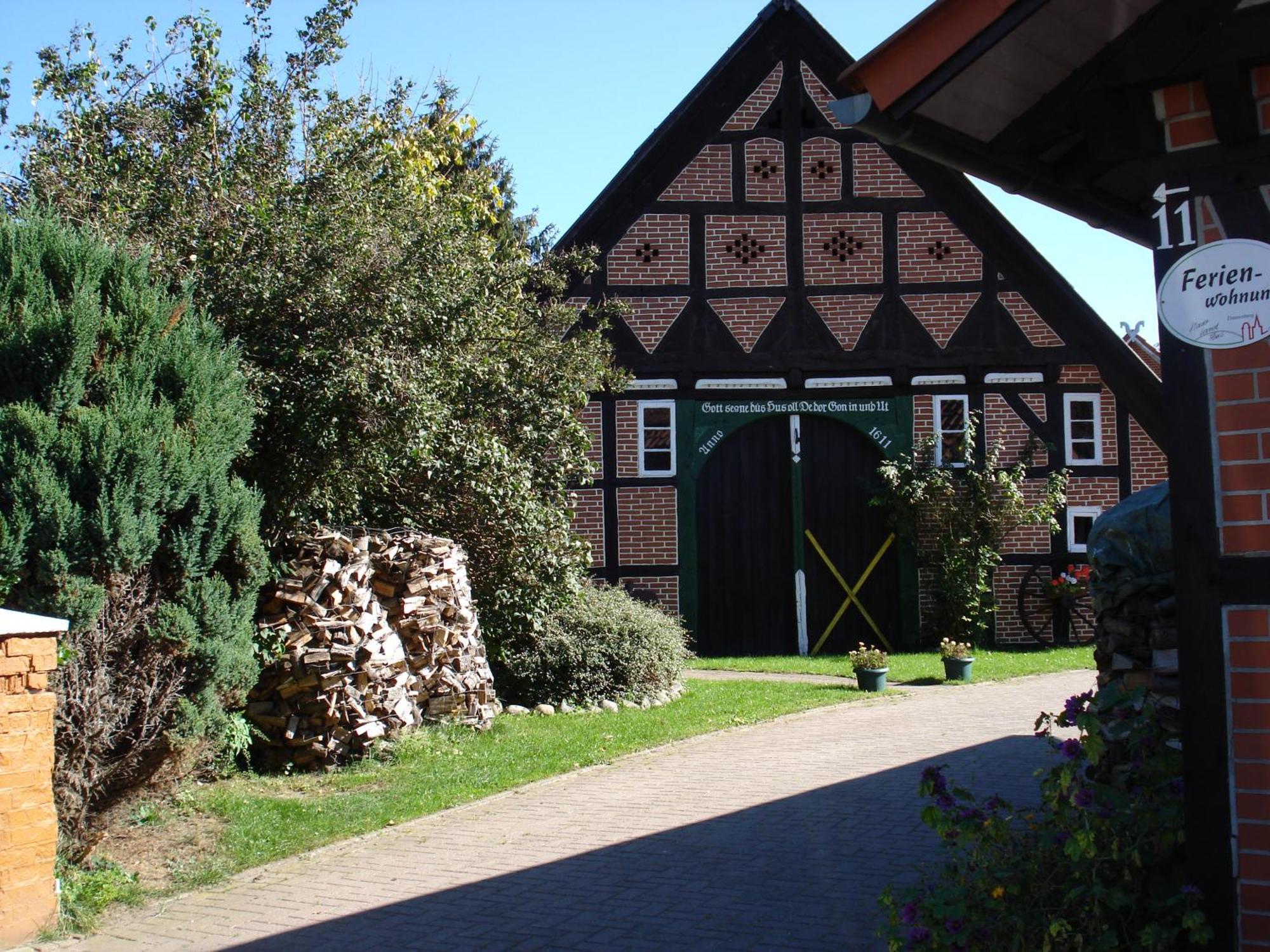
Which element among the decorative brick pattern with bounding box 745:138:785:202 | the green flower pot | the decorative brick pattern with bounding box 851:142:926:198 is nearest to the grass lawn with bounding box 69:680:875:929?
the green flower pot

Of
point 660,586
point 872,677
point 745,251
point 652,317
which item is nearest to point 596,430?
point 652,317

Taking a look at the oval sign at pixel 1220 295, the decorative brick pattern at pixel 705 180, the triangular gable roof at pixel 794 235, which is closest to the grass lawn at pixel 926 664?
the triangular gable roof at pixel 794 235

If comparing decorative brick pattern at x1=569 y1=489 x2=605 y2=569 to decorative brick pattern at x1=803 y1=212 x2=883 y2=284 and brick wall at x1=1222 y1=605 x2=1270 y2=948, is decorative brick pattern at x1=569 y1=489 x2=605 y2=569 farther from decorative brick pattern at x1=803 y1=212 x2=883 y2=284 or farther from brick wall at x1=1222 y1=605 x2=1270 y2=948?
brick wall at x1=1222 y1=605 x2=1270 y2=948

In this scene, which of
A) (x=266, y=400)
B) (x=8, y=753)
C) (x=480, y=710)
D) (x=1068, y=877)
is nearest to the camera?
(x=1068, y=877)

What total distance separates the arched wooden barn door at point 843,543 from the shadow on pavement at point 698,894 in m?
9.28

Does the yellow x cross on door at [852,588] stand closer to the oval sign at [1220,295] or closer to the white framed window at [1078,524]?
the white framed window at [1078,524]

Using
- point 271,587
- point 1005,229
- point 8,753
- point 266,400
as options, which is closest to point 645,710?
point 271,587

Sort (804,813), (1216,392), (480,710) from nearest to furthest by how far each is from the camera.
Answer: (1216,392), (804,813), (480,710)

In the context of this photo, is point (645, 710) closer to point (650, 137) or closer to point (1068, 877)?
point (1068, 877)

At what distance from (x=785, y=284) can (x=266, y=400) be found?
10.2m

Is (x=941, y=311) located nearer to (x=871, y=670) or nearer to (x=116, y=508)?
(x=871, y=670)

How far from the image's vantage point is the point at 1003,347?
1652cm

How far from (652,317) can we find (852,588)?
15.0ft

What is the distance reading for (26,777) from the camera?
16.4 ft
